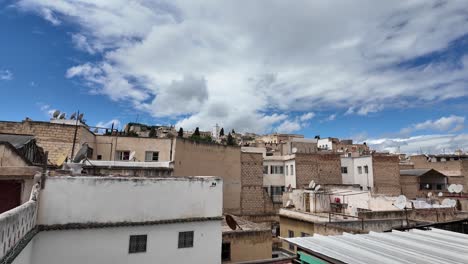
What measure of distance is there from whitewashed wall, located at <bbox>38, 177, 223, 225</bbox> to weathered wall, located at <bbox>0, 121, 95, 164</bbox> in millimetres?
8470

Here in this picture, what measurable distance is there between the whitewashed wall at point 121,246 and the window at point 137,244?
15cm

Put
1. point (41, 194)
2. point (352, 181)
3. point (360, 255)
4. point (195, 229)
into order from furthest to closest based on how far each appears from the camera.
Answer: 1. point (352, 181)
2. point (195, 229)
3. point (41, 194)
4. point (360, 255)

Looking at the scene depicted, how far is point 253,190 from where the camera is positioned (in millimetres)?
29953

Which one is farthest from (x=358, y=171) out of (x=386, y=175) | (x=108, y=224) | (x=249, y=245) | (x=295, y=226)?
(x=108, y=224)

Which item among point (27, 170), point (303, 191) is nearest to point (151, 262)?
point (27, 170)

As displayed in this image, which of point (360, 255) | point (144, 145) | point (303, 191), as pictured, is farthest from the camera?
point (303, 191)

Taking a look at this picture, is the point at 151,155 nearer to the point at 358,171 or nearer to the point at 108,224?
the point at 108,224

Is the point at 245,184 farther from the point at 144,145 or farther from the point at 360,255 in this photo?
the point at 360,255

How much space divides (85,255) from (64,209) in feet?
6.20

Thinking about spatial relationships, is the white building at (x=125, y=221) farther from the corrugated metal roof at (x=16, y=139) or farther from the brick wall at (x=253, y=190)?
the brick wall at (x=253, y=190)

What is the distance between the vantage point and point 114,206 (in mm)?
10688

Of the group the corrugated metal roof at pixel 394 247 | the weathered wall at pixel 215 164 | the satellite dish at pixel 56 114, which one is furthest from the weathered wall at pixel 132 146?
the corrugated metal roof at pixel 394 247

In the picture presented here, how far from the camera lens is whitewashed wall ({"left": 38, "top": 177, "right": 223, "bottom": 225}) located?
9914 millimetres

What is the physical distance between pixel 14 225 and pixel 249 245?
11.3 metres
